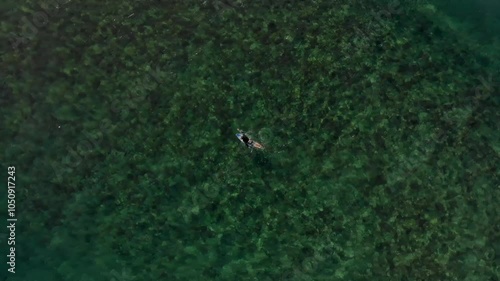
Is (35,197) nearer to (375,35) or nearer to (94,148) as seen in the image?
(94,148)

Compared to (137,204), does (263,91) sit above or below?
above

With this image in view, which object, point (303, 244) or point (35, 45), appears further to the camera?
point (35, 45)

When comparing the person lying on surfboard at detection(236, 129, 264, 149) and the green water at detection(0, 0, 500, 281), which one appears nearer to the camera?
the green water at detection(0, 0, 500, 281)

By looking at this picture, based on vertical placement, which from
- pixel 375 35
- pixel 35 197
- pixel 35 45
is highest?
pixel 375 35

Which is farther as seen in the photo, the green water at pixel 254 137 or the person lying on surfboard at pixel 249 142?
the person lying on surfboard at pixel 249 142

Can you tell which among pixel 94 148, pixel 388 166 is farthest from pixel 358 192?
pixel 94 148

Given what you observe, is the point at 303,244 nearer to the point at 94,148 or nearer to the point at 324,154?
the point at 324,154
